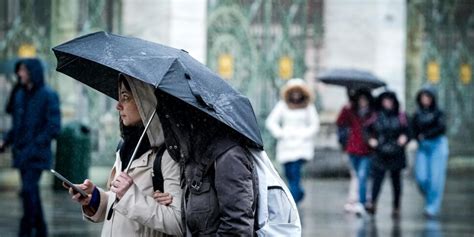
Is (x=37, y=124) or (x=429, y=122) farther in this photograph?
(x=429, y=122)

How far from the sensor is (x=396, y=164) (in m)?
17.6

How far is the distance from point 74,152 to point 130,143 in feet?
46.6

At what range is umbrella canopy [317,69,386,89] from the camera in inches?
707

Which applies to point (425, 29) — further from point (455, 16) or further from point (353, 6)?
point (353, 6)

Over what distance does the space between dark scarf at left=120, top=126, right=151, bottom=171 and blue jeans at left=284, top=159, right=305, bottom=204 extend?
34.8 ft

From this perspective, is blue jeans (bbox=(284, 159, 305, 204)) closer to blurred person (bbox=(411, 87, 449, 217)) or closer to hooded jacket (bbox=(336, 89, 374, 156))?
hooded jacket (bbox=(336, 89, 374, 156))

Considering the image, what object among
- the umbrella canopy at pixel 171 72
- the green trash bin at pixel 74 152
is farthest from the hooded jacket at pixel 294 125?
the umbrella canopy at pixel 171 72

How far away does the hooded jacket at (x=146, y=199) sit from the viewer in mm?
5598

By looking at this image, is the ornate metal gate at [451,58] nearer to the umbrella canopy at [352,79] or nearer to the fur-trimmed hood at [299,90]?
the umbrella canopy at [352,79]

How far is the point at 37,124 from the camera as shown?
12664mm

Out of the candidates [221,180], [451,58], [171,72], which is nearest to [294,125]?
[451,58]

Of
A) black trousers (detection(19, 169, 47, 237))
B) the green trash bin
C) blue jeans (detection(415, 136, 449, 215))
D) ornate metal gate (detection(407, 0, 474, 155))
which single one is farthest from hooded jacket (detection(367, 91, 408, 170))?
ornate metal gate (detection(407, 0, 474, 155))

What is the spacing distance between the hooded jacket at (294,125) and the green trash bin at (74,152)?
12.9ft

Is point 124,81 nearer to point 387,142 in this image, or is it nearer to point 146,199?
point 146,199
